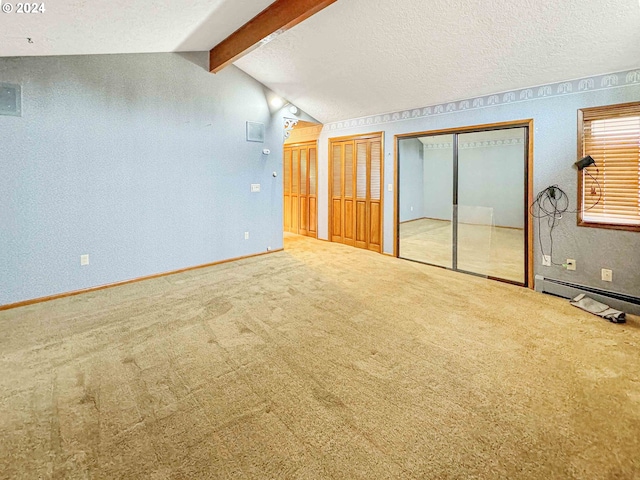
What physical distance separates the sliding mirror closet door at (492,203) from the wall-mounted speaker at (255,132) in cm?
299

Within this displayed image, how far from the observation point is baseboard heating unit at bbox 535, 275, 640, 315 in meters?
3.33

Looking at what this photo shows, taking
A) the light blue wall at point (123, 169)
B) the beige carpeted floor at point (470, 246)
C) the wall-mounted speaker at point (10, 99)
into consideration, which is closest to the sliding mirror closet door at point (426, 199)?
the beige carpeted floor at point (470, 246)

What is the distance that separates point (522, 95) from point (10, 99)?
5.36 metres

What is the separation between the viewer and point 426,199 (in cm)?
521

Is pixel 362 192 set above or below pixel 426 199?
above

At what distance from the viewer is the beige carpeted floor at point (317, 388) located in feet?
5.23

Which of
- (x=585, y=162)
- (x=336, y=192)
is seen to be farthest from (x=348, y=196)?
(x=585, y=162)

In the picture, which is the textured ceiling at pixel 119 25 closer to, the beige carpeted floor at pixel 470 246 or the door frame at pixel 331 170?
the door frame at pixel 331 170

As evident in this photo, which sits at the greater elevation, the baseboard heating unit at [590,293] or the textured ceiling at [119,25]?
the textured ceiling at [119,25]

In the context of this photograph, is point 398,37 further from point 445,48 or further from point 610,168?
point 610,168

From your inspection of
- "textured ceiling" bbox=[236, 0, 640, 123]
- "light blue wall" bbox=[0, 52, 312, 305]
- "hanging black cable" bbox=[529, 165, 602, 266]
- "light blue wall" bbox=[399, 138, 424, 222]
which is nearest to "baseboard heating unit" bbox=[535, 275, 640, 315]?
"hanging black cable" bbox=[529, 165, 602, 266]

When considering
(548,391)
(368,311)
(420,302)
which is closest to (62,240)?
(368,311)

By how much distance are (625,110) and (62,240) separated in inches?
230

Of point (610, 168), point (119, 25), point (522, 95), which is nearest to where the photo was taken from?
point (119, 25)
